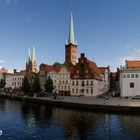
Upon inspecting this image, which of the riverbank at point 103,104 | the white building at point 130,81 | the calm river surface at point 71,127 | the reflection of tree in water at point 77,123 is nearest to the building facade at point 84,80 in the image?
the white building at point 130,81

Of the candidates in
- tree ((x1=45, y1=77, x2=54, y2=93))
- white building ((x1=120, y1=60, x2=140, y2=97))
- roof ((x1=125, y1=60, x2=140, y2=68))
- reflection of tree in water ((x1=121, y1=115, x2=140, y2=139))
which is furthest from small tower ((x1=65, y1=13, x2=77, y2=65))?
reflection of tree in water ((x1=121, y1=115, x2=140, y2=139))

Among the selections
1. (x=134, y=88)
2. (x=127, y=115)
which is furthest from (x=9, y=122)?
(x=134, y=88)

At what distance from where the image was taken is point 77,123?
67.4 metres

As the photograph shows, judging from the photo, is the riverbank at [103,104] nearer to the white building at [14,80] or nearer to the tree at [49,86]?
the tree at [49,86]

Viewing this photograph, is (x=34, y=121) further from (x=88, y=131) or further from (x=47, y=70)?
(x=47, y=70)

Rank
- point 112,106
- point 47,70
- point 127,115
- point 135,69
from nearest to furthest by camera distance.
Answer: point 127,115
point 112,106
point 135,69
point 47,70

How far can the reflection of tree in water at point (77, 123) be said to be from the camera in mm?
55662

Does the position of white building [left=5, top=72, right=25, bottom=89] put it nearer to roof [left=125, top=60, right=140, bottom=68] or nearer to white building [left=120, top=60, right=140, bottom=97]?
roof [left=125, top=60, right=140, bottom=68]

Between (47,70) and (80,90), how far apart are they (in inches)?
1115

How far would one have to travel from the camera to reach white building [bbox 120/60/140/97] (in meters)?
111

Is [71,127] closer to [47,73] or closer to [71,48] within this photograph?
[47,73]

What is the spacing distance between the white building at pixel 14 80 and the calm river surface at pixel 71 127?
10637cm

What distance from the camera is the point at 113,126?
63.9 meters

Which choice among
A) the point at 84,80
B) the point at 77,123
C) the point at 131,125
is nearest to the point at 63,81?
the point at 84,80
